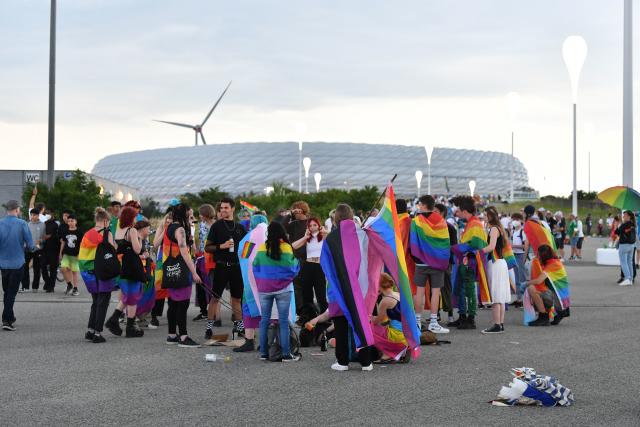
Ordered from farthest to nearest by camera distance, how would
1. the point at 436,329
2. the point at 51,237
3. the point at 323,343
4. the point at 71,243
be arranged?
the point at 51,237, the point at 71,243, the point at 436,329, the point at 323,343

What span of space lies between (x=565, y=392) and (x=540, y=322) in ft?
18.3

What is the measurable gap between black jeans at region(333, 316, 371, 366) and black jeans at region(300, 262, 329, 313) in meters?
2.98

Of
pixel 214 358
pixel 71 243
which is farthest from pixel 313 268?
pixel 71 243

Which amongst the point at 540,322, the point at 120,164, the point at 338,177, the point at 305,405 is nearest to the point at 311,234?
the point at 540,322

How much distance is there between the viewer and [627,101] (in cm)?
2616

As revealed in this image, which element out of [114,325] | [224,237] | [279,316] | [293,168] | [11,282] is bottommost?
[114,325]

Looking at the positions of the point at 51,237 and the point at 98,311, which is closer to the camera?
the point at 98,311

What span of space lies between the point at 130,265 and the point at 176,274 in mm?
1190

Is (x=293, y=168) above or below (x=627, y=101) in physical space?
above

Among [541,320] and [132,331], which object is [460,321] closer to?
[541,320]

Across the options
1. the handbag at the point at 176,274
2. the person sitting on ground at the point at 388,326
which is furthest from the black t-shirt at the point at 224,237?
the person sitting on ground at the point at 388,326

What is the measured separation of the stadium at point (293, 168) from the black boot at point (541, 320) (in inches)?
4556

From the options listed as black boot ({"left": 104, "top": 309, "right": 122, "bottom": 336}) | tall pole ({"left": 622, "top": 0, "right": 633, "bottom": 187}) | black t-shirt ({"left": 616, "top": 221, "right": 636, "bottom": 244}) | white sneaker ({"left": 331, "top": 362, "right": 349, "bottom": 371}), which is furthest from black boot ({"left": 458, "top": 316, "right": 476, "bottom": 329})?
tall pole ({"left": 622, "top": 0, "right": 633, "bottom": 187})

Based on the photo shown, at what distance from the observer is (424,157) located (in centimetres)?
14388
